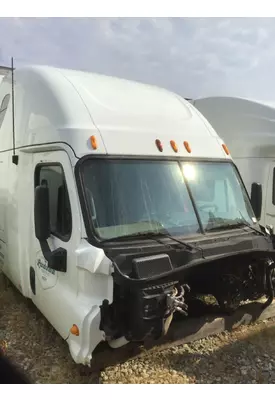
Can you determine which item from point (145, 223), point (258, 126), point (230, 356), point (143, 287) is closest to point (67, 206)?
point (145, 223)

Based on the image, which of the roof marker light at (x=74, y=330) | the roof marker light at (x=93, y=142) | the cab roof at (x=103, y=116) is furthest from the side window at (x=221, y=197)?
the roof marker light at (x=74, y=330)

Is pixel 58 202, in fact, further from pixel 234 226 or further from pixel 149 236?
pixel 234 226

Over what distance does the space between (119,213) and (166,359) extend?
5.58 ft

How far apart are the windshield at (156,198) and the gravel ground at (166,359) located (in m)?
1.38

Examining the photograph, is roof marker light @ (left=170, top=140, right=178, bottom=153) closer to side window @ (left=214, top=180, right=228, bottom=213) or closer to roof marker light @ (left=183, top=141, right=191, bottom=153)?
roof marker light @ (left=183, top=141, right=191, bottom=153)

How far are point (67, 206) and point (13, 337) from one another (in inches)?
77.4

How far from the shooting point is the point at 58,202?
403 centimetres

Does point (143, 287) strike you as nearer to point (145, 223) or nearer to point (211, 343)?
point (145, 223)

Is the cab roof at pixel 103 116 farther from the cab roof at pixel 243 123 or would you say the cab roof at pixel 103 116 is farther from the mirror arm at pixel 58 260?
the cab roof at pixel 243 123

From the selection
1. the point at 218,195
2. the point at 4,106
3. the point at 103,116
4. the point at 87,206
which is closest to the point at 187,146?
the point at 218,195

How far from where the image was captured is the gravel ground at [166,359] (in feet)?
12.7

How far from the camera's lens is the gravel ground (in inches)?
153

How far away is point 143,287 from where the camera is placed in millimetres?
3219

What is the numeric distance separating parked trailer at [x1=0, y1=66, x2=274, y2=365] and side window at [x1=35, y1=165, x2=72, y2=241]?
0.01 metres
